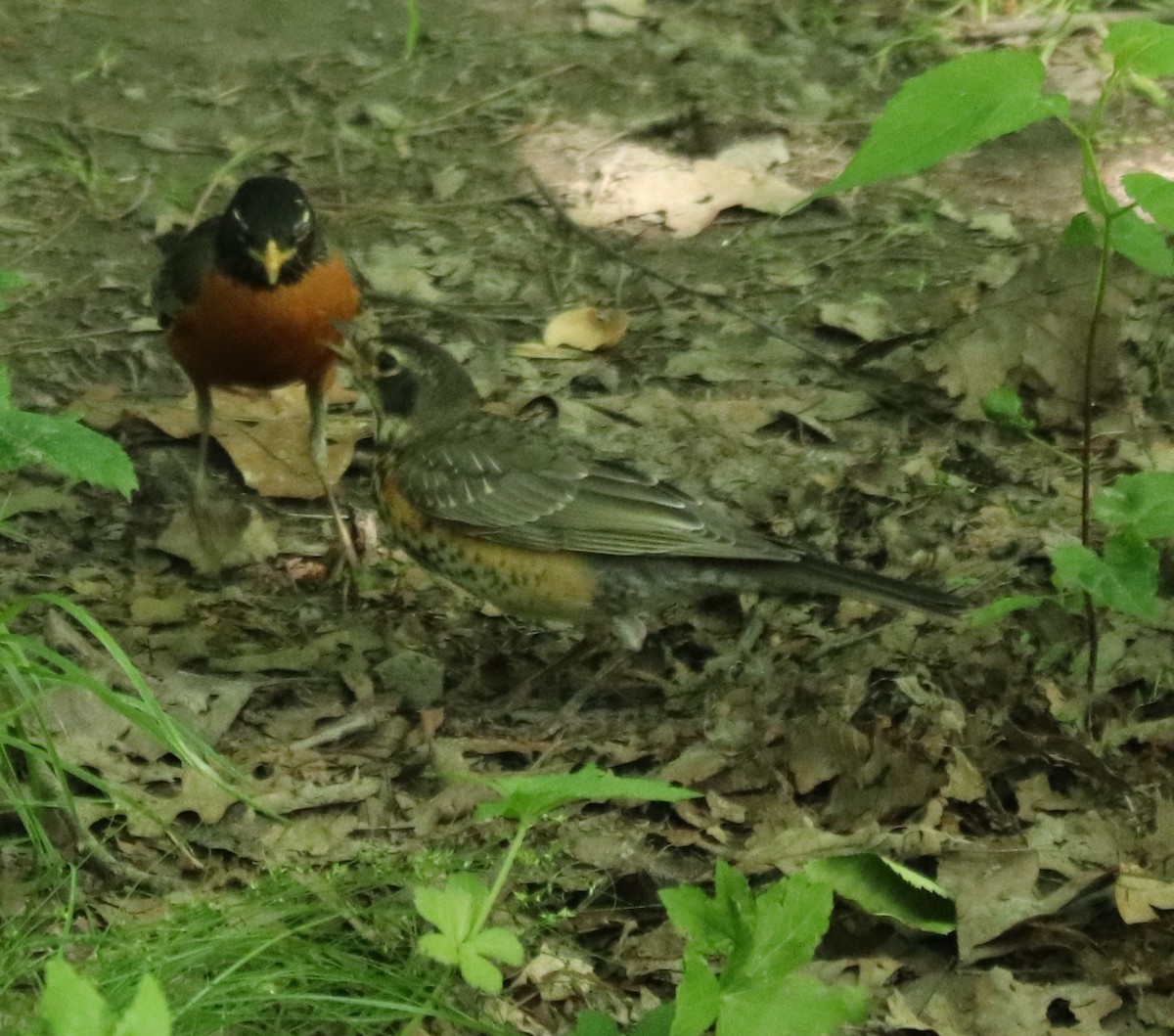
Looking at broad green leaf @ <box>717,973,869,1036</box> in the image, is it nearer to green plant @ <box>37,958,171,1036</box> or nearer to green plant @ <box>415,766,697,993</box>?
green plant @ <box>415,766,697,993</box>

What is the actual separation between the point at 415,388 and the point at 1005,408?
1.76m

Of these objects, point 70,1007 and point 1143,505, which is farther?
point 1143,505

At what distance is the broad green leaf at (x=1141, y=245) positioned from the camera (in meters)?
3.78

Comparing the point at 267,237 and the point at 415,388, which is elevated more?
the point at 267,237

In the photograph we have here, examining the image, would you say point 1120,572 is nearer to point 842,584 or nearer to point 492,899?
point 842,584

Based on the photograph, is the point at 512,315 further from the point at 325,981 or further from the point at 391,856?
the point at 325,981

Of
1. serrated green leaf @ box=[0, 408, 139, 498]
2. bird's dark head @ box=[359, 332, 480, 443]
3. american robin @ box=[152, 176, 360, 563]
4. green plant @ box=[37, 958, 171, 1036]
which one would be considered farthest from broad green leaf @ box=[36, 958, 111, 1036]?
american robin @ box=[152, 176, 360, 563]

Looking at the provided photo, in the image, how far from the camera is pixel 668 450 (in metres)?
5.73

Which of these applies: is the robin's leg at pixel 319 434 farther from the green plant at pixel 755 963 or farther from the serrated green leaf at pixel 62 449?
the green plant at pixel 755 963

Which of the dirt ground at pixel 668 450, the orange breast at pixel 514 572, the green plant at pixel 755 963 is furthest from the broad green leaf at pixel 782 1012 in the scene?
the orange breast at pixel 514 572

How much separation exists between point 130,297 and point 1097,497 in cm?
428

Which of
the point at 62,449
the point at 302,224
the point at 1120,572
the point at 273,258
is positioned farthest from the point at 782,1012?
the point at 302,224

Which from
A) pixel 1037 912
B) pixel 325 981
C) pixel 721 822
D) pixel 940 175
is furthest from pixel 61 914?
pixel 940 175

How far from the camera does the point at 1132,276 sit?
580 centimetres
